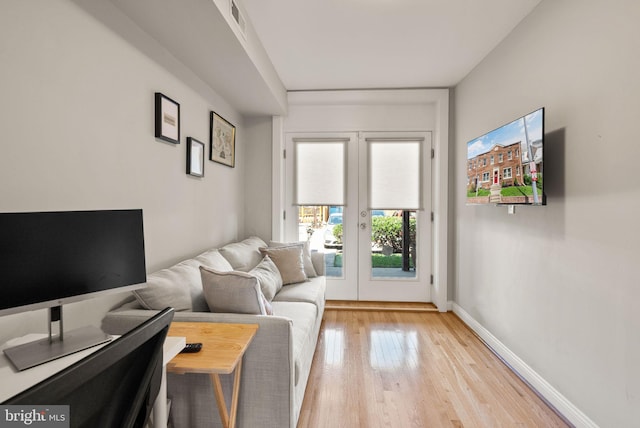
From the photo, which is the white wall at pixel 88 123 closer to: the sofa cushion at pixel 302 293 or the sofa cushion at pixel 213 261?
the sofa cushion at pixel 213 261

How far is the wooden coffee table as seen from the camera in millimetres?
1219

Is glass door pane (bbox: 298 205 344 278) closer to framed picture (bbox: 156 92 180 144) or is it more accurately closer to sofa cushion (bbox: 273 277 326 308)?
sofa cushion (bbox: 273 277 326 308)

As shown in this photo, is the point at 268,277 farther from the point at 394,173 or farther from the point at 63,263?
the point at 394,173

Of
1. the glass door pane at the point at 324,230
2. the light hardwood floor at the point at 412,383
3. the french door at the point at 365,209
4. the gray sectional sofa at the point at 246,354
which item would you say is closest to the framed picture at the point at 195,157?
the gray sectional sofa at the point at 246,354

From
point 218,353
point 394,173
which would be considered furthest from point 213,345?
point 394,173

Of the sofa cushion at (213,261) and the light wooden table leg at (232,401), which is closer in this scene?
the light wooden table leg at (232,401)

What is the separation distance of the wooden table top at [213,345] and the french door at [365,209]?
8.50ft

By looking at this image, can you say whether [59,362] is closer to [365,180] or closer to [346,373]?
[346,373]

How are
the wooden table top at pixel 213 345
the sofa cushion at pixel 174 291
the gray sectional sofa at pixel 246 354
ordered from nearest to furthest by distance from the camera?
the wooden table top at pixel 213 345
the gray sectional sofa at pixel 246 354
the sofa cushion at pixel 174 291

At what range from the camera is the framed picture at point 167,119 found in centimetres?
209

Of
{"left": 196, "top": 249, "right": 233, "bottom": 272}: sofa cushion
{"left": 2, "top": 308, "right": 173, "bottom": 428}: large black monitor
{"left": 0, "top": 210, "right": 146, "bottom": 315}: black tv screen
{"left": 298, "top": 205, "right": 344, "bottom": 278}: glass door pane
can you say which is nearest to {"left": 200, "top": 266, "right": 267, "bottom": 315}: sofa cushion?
{"left": 0, "top": 210, "right": 146, "bottom": 315}: black tv screen

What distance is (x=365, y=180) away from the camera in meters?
4.00

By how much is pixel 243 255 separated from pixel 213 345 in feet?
5.07

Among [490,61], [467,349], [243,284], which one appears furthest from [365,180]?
[243,284]
